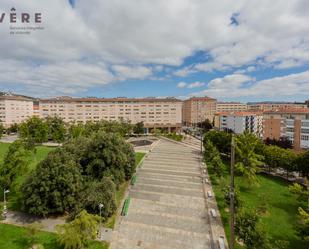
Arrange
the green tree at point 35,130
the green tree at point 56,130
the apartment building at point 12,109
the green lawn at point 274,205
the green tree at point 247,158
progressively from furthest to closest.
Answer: the apartment building at point 12,109
the green tree at point 56,130
the green tree at point 35,130
the green tree at point 247,158
the green lawn at point 274,205

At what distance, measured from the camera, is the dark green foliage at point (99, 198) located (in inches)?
591

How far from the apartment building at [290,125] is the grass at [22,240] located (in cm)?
5573

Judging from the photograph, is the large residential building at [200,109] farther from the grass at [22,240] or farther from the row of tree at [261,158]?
the grass at [22,240]

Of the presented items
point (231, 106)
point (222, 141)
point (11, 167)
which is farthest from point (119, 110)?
point (231, 106)

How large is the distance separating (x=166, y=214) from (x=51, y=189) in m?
9.47

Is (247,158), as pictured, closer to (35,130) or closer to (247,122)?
(35,130)

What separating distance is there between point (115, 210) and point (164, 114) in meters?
75.1

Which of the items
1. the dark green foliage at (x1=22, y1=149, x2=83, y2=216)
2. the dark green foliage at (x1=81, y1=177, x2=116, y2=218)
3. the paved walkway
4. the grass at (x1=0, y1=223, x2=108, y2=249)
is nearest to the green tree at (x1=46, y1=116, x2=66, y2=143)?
the paved walkway

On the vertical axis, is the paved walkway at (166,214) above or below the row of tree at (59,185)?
below

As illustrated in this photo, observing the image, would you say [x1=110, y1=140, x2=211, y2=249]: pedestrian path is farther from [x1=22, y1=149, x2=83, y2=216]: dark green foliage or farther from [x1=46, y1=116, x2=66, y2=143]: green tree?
[x1=46, y1=116, x2=66, y2=143]: green tree

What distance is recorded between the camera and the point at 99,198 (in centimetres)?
1506

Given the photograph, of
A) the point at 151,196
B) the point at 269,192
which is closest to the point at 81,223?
the point at 151,196

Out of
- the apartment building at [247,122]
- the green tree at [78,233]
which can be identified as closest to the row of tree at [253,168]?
the green tree at [78,233]

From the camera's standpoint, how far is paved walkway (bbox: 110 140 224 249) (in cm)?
1287
